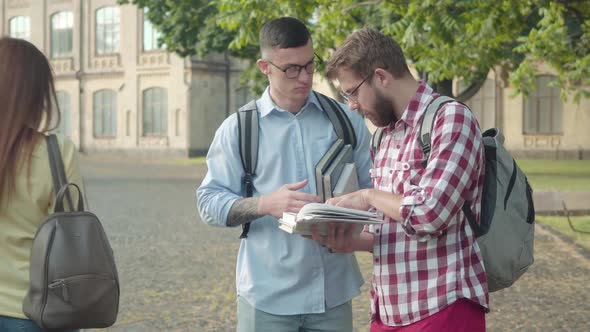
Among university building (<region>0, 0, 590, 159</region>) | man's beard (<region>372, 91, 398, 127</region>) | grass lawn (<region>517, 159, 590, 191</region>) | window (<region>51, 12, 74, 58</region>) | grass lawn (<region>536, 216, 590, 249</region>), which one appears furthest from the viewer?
window (<region>51, 12, 74, 58</region>)

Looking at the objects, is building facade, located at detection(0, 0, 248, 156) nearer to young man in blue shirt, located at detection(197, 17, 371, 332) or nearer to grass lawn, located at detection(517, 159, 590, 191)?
grass lawn, located at detection(517, 159, 590, 191)

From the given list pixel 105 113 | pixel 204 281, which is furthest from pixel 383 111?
pixel 105 113

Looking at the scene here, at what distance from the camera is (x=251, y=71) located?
28.7m

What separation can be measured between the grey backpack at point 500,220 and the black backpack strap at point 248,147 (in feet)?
2.55

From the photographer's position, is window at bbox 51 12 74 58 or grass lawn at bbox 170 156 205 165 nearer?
grass lawn at bbox 170 156 205 165

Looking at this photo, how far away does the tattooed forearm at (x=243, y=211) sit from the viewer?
3.12 m

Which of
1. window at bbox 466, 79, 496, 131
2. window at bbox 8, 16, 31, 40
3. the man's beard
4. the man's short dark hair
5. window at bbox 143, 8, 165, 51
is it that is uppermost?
window at bbox 8, 16, 31, 40

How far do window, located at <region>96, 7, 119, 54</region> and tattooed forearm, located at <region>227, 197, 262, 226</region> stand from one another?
143 ft

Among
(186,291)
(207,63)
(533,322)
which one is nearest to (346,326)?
(533,322)

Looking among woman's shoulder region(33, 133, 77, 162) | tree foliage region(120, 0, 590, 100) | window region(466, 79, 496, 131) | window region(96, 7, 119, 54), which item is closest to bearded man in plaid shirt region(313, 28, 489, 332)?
woman's shoulder region(33, 133, 77, 162)

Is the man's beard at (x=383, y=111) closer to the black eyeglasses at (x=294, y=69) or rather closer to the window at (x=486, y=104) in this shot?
the black eyeglasses at (x=294, y=69)

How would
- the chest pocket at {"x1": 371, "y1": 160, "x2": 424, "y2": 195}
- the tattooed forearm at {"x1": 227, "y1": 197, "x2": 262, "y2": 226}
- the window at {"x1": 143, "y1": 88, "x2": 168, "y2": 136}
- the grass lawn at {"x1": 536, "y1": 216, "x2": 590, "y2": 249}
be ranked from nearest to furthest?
the chest pocket at {"x1": 371, "y1": 160, "x2": 424, "y2": 195}
the tattooed forearm at {"x1": 227, "y1": 197, "x2": 262, "y2": 226}
the grass lawn at {"x1": 536, "y1": 216, "x2": 590, "y2": 249}
the window at {"x1": 143, "y1": 88, "x2": 168, "y2": 136}

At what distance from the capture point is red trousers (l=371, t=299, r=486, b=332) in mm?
2678

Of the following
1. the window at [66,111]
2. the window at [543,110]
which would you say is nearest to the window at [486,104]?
the window at [543,110]
